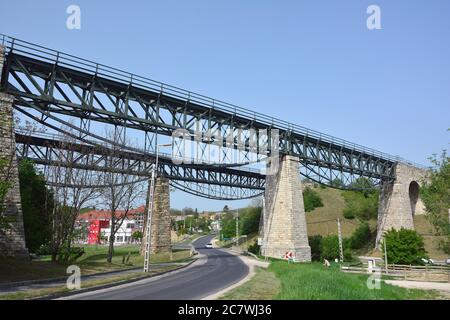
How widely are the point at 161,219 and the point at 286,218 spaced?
1481 centimetres

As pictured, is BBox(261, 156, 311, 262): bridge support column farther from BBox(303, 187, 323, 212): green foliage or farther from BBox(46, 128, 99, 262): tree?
BBox(303, 187, 323, 212): green foliage

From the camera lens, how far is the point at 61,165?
29.9 metres

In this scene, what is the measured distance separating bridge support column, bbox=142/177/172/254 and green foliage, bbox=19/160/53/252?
12.0 meters

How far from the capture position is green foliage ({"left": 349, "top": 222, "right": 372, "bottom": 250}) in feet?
208

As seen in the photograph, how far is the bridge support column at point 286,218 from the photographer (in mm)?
38422

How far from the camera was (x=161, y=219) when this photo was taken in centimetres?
4369

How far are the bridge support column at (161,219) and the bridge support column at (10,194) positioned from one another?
21588 millimetres

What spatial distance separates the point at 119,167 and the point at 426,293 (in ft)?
90.1

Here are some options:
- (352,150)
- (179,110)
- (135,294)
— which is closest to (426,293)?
(135,294)

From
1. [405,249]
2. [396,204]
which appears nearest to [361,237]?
[396,204]

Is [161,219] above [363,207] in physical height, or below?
below

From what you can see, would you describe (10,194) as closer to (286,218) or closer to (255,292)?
(255,292)

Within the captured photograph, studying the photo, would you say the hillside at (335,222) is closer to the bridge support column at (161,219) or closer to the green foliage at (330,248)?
the green foliage at (330,248)
